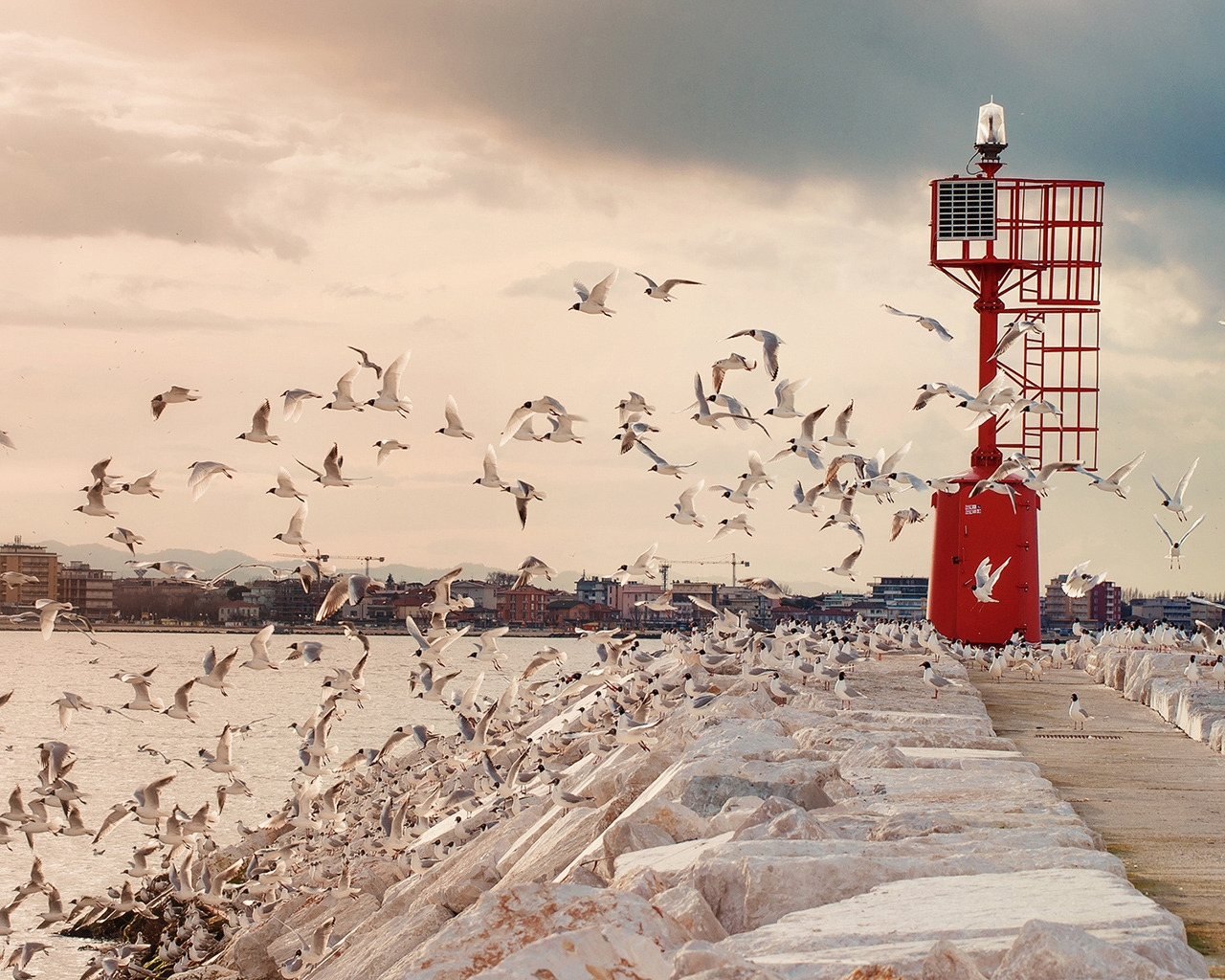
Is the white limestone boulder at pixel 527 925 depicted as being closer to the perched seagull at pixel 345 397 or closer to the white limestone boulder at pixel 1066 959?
the white limestone boulder at pixel 1066 959

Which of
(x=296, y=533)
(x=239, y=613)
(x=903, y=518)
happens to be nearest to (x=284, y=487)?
(x=296, y=533)

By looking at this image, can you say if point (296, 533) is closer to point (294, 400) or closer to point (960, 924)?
point (294, 400)

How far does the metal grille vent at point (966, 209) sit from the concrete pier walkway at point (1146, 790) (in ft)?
26.9

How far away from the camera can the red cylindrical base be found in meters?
20.1

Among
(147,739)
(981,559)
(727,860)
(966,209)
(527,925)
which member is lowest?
(147,739)

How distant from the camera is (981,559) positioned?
20266 millimetres

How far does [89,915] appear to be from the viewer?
15984 mm

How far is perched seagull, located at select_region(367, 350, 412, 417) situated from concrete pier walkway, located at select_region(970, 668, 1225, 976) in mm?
5262

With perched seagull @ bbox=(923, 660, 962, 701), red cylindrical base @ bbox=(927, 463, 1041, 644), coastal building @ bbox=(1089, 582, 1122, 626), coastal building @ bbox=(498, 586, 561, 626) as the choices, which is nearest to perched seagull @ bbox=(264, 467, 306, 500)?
perched seagull @ bbox=(923, 660, 962, 701)

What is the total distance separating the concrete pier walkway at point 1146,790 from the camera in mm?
5879

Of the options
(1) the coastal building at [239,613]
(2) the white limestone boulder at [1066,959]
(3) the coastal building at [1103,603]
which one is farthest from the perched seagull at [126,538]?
(1) the coastal building at [239,613]

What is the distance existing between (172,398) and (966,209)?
1304cm

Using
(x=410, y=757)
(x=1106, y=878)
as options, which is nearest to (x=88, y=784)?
(x=410, y=757)

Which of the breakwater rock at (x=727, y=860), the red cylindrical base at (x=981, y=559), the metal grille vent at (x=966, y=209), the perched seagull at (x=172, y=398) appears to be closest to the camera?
the breakwater rock at (x=727, y=860)
